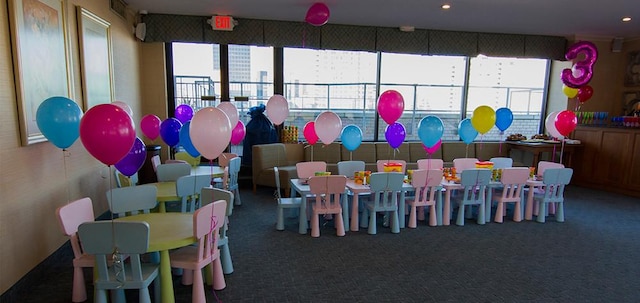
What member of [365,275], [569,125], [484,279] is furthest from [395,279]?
[569,125]

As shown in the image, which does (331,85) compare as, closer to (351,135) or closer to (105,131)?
(351,135)

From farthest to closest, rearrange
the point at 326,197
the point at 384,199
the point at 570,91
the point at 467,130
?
1. the point at 570,91
2. the point at 467,130
3. the point at 384,199
4. the point at 326,197

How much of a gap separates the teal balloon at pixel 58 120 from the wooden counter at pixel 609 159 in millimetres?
7704

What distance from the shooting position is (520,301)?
Answer: 8.71ft

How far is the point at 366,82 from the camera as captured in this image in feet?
21.9

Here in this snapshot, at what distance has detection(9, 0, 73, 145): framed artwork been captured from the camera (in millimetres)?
2582

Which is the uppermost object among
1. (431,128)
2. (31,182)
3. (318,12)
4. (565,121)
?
(318,12)

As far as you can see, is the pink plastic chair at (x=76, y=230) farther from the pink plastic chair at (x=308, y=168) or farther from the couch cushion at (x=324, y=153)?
the couch cushion at (x=324, y=153)

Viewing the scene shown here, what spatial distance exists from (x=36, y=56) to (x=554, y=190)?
5669 mm

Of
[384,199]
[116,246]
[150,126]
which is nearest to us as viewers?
[116,246]

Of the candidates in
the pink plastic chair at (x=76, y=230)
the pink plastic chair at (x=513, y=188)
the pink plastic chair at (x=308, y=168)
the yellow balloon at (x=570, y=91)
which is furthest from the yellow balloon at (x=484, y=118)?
the pink plastic chair at (x=76, y=230)

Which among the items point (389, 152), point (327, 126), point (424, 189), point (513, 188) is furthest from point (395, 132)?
point (389, 152)

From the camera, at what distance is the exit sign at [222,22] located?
5.47m

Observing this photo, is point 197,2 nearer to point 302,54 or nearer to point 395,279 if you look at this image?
point 302,54
